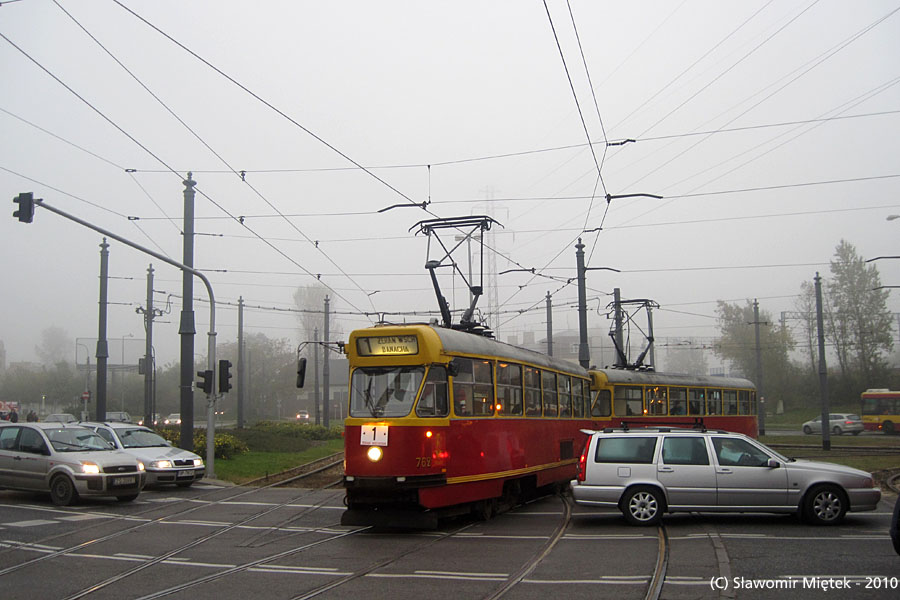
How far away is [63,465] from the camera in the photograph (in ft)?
55.2

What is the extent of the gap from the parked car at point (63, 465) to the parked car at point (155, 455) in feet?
5.52

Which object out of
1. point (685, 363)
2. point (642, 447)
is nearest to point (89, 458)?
point (642, 447)

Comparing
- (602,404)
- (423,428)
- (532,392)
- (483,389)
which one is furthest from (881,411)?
(423,428)

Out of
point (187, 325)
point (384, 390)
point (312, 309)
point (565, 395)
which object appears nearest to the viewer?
point (384, 390)

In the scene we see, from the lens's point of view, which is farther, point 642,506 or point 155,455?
point 155,455

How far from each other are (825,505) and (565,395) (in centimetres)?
806

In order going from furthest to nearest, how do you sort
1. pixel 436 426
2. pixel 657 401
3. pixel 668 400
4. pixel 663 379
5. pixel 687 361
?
pixel 687 361, pixel 663 379, pixel 668 400, pixel 657 401, pixel 436 426

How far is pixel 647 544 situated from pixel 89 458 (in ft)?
37.5

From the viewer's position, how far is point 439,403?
44.0 ft

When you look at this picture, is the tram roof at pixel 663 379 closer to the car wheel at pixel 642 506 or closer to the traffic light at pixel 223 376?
the traffic light at pixel 223 376

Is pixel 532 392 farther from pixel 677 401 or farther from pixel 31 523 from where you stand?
pixel 677 401

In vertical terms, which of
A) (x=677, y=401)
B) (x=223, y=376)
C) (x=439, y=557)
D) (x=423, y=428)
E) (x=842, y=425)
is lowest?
(x=842, y=425)

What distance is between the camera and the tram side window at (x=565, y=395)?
1967cm

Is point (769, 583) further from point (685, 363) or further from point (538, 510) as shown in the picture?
point (685, 363)
